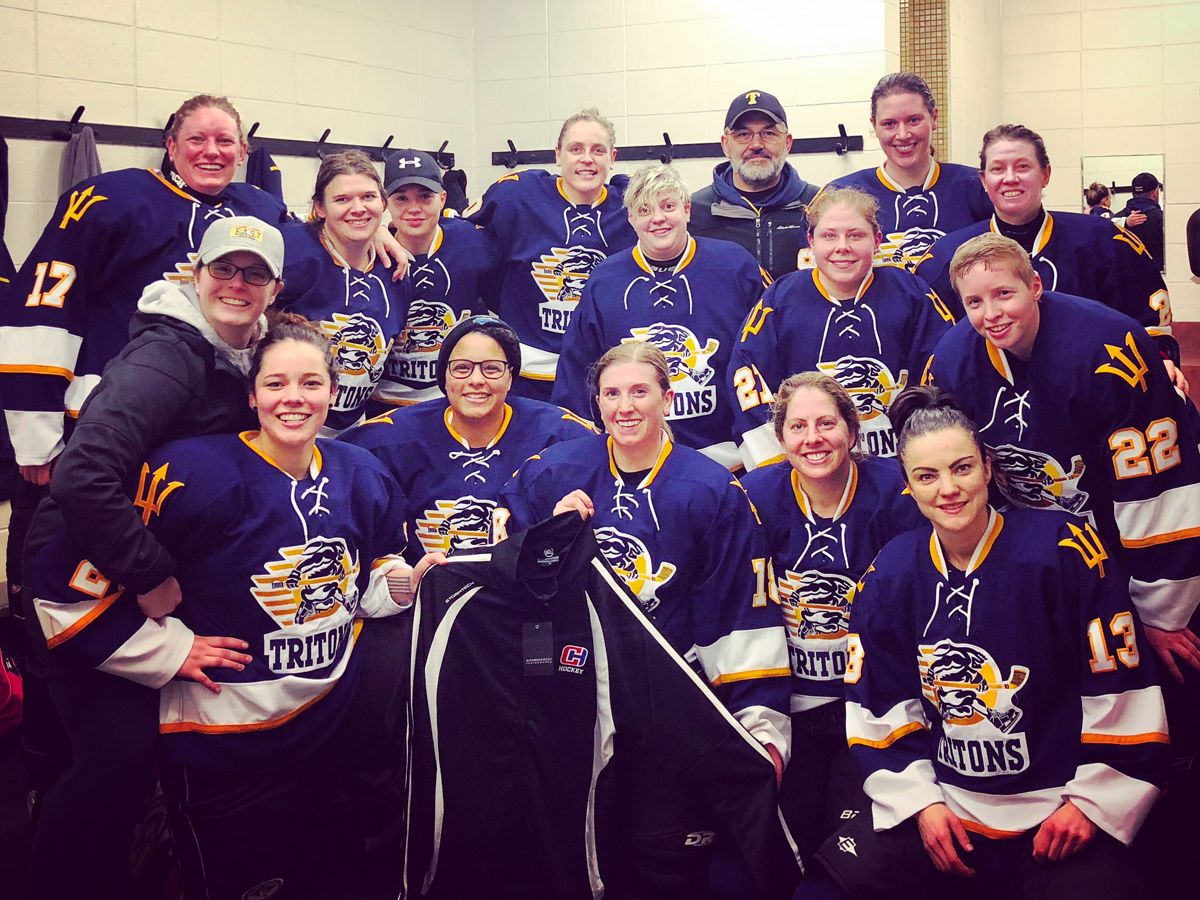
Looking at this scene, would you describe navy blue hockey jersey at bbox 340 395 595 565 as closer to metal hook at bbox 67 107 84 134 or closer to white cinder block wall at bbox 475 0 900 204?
metal hook at bbox 67 107 84 134

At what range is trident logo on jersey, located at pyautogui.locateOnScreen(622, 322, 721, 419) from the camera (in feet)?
10.5

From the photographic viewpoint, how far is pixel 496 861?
8.03 feet

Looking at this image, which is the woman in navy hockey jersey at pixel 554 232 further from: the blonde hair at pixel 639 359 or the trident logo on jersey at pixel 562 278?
the blonde hair at pixel 639 359

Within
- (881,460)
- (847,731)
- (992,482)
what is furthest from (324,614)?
(992,482)

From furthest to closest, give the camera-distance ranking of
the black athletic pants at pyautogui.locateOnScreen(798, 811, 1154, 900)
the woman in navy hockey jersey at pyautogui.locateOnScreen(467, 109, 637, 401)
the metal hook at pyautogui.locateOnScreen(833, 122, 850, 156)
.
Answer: the metal hook at pyautogui.locateOnScreen(833, 122, 850, 156) < the woman in navy hockey jersey at pyautogui.locateOnScreen(467, 109, 637, 401) < the black athletic pants at pyautogui.locateOnScreen(798, 811, 1154, 900)

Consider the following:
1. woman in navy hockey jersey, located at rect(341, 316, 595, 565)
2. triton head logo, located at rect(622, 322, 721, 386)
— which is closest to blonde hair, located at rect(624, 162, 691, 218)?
triton head logo, located at rect(622, 322, 721, 386)

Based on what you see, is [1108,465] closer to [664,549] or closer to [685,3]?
[664,549]

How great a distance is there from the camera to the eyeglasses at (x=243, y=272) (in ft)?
7.98

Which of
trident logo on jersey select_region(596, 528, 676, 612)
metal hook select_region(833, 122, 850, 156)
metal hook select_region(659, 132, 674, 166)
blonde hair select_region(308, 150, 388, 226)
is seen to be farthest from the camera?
metal hook select_region(659, 132, 674, 166)

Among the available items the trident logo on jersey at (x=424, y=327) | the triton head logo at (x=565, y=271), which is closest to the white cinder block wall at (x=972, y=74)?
the triton head logo at (x=565, y=271)

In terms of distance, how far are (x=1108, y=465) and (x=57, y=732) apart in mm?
2679

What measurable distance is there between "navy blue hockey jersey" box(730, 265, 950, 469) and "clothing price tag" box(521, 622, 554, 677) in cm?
82

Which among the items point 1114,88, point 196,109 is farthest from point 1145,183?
point 196,109

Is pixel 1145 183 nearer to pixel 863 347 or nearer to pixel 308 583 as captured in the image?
pixel 863 347
